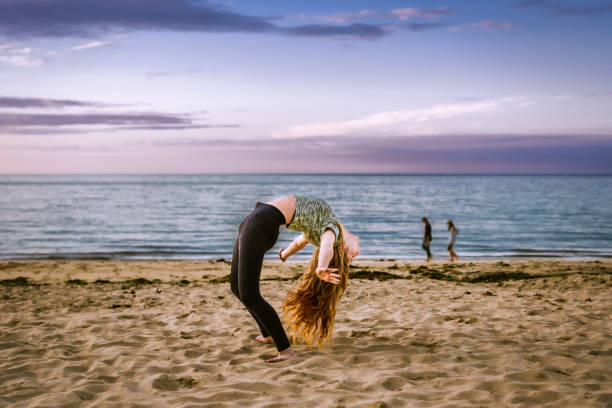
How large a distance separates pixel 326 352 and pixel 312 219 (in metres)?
1.46

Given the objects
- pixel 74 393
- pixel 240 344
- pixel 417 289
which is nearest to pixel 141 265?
pixel 417 289

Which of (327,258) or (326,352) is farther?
(326,352)

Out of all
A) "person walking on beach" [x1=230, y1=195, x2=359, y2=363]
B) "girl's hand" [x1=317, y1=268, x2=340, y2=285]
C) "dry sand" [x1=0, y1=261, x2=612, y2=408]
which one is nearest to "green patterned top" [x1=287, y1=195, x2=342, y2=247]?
"person walking on beach" [x1=230, y1=195, x2=359, y2=363]

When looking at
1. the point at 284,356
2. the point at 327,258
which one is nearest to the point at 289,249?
the point at 327,258

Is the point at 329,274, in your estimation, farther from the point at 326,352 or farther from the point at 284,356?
the point at 326,352

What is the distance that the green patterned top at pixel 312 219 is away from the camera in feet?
14.3

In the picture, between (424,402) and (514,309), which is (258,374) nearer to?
(424,402)

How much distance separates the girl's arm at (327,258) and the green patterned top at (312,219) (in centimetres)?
8

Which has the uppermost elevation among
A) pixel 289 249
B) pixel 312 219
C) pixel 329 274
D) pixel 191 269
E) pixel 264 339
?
pixel 312 219

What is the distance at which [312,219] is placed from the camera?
4375 millimetres

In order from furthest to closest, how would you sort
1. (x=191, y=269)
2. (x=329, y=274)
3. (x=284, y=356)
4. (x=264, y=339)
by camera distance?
(x=191, y=269)
(x=264, y=339)
(x=284, y=356)
(x=329, y=274)

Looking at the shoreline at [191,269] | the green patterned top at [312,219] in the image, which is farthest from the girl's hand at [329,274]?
the shoreline at [191,269]

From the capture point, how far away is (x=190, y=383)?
4082 mm

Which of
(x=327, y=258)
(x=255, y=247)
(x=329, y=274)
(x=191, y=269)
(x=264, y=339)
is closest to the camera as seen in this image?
(x=329, y=274)
